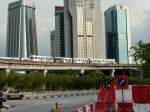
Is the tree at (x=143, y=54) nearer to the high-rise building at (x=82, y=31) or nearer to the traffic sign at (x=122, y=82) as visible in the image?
the traffic sign at (x=122, y=82)

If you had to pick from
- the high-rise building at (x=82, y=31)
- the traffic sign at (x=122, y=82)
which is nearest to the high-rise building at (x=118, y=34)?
the high-rise building at (x=82, y=31)

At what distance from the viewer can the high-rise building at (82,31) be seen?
600 ft

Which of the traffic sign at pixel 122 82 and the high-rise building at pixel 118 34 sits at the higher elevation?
the high-rise building at pixel 118 34

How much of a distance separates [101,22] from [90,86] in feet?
280

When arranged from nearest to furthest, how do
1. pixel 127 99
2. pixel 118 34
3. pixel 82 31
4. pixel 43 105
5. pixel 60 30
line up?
pixel 127 99 → pixel 43 105 → pixel 118 34 → pixel 82 31 → pixel 60 30

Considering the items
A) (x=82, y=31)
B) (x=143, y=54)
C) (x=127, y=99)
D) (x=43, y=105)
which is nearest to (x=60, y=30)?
(x=82, y=31)

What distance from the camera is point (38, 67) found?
113 metres

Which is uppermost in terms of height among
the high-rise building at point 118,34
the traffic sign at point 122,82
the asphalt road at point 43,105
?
the high-rise building at point 118,34

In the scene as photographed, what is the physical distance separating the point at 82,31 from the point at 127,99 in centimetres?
17090

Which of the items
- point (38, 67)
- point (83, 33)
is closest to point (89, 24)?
point (83, 33)

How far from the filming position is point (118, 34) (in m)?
182

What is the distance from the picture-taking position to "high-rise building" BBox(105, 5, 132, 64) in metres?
176

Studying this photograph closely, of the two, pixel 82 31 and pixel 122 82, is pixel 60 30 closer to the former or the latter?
pixel 82 31

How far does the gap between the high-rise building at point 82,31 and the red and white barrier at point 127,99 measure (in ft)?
532
